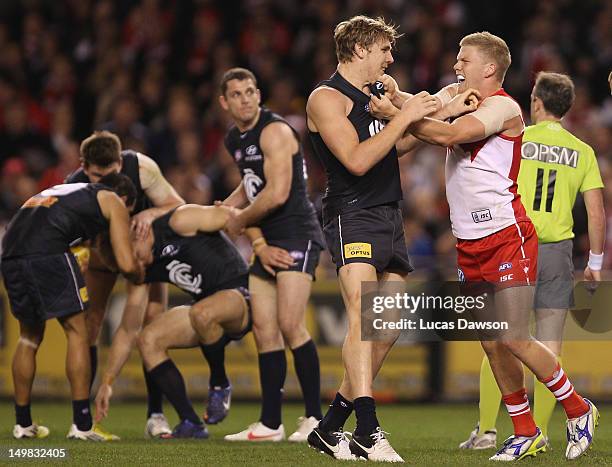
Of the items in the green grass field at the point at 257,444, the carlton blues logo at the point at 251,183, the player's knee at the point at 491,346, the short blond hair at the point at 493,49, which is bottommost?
the green grass field at the point at 257,444

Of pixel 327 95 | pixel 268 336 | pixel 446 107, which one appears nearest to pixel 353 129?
pixel 327 95

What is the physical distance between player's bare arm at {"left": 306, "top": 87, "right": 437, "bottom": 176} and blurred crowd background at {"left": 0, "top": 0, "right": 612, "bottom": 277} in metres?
5.96

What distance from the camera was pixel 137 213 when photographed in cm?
891

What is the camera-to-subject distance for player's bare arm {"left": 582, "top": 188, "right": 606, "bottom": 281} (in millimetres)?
7680

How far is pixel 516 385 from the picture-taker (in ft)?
22.5

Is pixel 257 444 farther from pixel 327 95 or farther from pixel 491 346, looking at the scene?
pixel 327 95

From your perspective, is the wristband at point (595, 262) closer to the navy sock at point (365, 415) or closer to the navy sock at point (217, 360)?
the navy sock at point (365, 415)

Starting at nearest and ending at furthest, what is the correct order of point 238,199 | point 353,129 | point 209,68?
1. point 353,129
2. point 238,199
3. point 209,68

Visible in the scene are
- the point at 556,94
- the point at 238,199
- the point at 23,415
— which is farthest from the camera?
the point at 238,199

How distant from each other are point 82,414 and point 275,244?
1.81 meters

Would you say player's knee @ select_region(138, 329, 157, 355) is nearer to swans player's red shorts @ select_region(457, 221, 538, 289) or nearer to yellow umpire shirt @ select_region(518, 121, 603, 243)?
swans player's red shorts @ select_region(457, 221, 538, 289)

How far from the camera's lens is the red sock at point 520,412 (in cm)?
686

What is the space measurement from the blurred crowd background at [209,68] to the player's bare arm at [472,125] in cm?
593

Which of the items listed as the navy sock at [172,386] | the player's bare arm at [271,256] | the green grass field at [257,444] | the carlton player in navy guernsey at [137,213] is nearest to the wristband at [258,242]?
the player's bare arm at [271,256]
